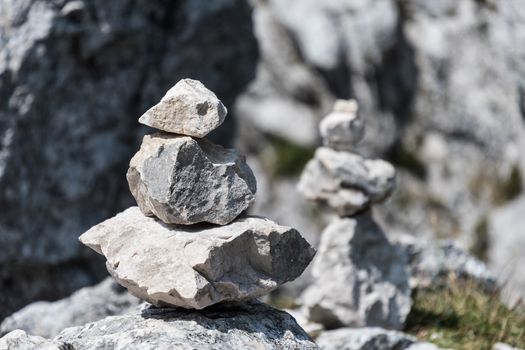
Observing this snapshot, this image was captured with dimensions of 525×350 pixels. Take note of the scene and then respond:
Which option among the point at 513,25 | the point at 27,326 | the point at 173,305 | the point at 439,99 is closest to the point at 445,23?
the point at 439,99

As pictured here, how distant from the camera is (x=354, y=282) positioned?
8266mm

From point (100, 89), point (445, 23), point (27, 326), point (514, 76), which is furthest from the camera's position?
point (445, 23)

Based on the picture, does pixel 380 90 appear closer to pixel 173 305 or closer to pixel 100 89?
pixel 100 89

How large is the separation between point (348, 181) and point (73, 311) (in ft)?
9.34

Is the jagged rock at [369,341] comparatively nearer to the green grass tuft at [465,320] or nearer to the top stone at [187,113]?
the green grass tuft at [465,320]

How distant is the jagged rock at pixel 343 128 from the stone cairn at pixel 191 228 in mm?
2563

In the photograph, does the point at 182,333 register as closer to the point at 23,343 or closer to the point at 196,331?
the point at 196,331

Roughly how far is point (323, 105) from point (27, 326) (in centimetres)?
1311

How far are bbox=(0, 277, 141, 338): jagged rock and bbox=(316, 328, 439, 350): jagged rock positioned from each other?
1.82m

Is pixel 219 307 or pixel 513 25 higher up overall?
pixel 513 25

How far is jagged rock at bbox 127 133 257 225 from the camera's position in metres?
5.45

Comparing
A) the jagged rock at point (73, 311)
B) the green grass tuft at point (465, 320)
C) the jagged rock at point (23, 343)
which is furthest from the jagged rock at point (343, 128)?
the jagged rock at point (23, 343)

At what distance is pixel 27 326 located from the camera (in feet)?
26.2

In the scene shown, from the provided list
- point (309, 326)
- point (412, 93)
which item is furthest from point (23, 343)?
point (412, 93)
